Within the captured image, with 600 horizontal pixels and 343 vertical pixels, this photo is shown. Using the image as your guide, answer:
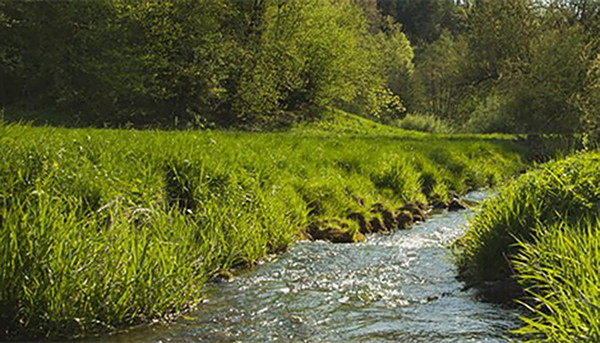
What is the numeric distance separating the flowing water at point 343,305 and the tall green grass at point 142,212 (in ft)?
1.24

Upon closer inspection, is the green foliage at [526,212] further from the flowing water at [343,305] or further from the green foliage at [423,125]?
the green foliage at [423,125]

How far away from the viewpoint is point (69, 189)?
22.3 ft

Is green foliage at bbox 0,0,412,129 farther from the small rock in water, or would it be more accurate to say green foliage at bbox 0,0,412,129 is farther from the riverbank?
the riverbank

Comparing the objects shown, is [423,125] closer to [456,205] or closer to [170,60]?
[170,60]

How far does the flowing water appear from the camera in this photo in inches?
213

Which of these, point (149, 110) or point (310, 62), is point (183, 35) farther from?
point (310, 62)

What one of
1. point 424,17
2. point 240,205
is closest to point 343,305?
point 240,205

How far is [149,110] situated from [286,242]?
20111 millimetres

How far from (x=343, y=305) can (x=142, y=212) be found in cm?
261

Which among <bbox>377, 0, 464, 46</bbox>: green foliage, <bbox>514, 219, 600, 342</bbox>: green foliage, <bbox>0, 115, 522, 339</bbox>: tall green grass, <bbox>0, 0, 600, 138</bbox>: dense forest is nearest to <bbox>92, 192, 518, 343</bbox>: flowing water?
<bbox>0, 115, 522, 339</bbox>: tall green grass

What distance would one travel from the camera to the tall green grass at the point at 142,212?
5.15m

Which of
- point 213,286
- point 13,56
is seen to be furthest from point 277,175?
point 13,56

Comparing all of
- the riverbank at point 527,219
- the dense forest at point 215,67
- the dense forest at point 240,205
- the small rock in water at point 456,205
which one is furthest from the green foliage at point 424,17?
the riverbank at point 527,219

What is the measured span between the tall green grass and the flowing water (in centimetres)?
38
